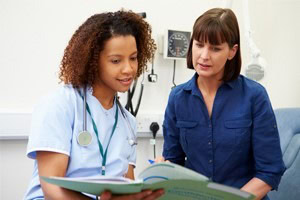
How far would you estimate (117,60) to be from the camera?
1.09 m

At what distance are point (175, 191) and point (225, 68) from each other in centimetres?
59

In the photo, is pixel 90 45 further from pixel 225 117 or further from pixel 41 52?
pixel 41 52

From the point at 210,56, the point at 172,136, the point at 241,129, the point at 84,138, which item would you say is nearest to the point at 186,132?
the point at 172,136

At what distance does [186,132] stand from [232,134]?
177mm

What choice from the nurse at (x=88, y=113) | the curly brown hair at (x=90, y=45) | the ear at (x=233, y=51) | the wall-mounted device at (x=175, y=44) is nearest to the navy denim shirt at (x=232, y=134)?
the ear at (x=233, y=51)

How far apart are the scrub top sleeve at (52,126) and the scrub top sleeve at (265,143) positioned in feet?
2.18

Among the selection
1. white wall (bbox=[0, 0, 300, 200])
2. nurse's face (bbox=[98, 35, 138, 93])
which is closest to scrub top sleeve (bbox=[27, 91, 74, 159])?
nurse's face (bbox=[98, 35, 138, 93])

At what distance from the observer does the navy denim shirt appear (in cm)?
120

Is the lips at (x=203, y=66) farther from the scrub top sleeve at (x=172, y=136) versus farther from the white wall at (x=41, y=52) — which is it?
the white wall at (x=41, y=52)

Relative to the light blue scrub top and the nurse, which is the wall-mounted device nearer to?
the nurse

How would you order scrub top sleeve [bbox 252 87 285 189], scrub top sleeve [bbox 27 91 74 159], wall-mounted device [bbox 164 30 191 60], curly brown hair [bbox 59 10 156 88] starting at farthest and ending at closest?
wall-mounted device [bbox 164 30 191 60] → scrub top sleeve [bbox 252 87 285 189] → curly brown hair [bbox 59 10 156 88] → scrub top sleeve [bbox 27 91 74 159]

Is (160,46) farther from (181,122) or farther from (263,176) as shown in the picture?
(263,176)

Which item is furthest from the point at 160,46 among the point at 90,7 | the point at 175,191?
the point at 175,191

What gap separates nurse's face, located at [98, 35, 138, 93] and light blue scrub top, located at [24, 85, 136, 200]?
0.10 metres
